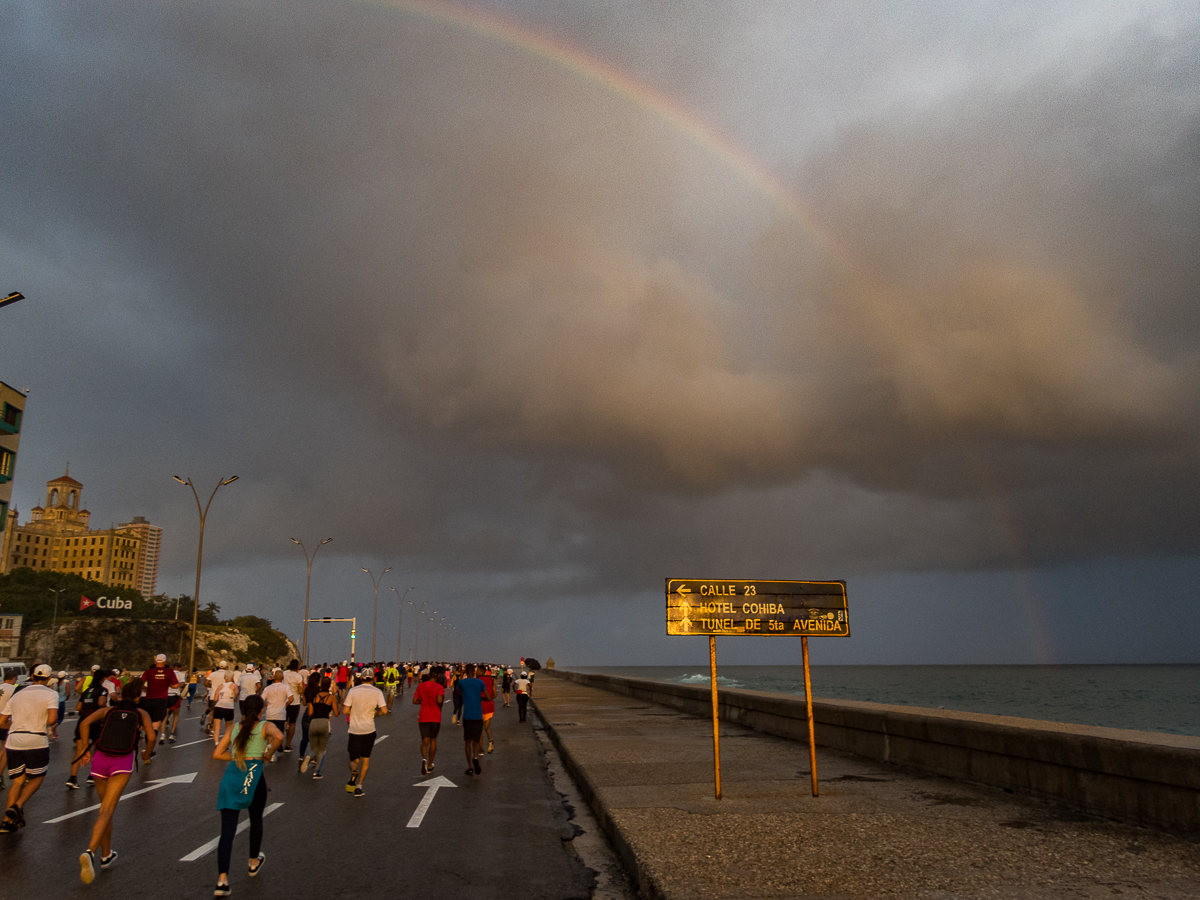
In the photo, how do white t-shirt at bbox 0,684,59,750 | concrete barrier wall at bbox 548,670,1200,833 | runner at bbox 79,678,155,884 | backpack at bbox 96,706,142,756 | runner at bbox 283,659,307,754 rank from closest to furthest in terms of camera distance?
concrete barrier wall at bbox 548,670,1200,833 → runner at bbox 79,678,155,884 → backpack at bbox 96,706,142,756 → white t-shirt at bbox 0,684,59,750 → runner at bbox 283,659,307,754

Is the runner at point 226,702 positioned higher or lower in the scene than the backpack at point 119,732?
lower

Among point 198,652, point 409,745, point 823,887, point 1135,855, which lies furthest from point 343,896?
point 198,652

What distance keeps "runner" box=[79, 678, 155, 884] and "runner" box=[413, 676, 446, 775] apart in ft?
18.3

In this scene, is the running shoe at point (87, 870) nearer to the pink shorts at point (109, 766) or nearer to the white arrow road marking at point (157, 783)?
the pink shorts at point (109, 766)

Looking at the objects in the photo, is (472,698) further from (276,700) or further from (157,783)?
(157,783)

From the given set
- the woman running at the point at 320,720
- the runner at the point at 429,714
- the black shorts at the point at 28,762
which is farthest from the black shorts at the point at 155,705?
the black shorts at the point at 28,762

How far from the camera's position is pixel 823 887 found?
596 centimetres

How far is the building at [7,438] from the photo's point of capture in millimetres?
80562

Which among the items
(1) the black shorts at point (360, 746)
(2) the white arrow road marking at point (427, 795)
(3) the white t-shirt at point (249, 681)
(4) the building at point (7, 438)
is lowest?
(2) the white arrow road marking at point (427, 795)

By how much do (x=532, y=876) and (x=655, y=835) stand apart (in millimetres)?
1211

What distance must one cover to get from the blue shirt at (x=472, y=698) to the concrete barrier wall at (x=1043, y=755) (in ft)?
20.2

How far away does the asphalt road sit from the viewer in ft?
22.7

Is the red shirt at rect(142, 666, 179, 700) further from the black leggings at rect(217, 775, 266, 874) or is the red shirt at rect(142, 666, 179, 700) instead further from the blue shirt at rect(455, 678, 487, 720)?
the black leggings at rect(217, 775, 266, 874)

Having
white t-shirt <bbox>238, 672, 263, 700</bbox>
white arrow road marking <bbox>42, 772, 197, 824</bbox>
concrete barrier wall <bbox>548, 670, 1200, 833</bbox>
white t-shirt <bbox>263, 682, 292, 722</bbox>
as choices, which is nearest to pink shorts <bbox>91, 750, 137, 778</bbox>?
white arrow road marking <bbox>42, 772, 197, 824</bbox>
